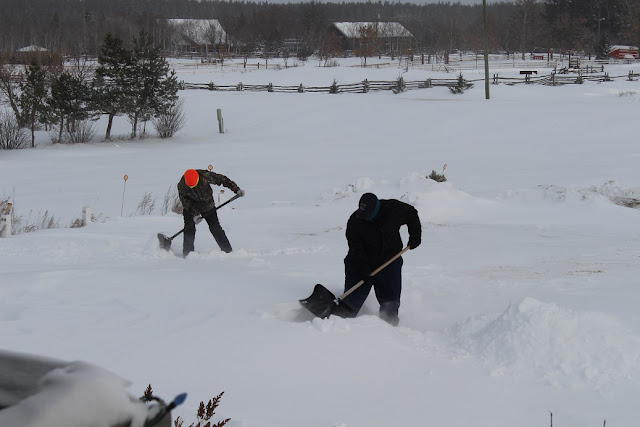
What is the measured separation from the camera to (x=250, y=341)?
5.47m

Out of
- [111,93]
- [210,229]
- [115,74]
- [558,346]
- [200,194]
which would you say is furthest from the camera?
[115,74]

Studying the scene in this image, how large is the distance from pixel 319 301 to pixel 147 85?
33.2 m

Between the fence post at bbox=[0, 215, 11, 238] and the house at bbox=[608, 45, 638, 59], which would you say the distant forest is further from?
the fence post at bbox=[0, 215, 11, 238]

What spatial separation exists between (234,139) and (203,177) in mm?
26859

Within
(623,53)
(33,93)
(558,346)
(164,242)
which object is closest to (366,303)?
(558,346)

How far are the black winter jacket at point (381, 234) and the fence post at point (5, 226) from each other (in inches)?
275

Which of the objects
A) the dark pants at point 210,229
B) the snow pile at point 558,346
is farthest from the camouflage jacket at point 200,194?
the snow pile at point 558,346

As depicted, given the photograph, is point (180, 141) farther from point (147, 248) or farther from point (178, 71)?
point (178, 71)

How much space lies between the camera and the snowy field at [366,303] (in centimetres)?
474

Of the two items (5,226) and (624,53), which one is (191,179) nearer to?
(5,226)

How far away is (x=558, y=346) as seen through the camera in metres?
5.27

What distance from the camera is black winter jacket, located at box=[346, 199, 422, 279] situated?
21.6 feet

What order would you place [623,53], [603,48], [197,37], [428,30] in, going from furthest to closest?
[197,37] < [428,30] < [603,48] < [623,53]

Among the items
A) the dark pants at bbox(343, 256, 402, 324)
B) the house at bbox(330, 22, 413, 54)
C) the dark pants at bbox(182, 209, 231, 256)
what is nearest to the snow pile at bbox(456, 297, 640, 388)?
the dark pants at bbox(343, 256, 402, 324)
